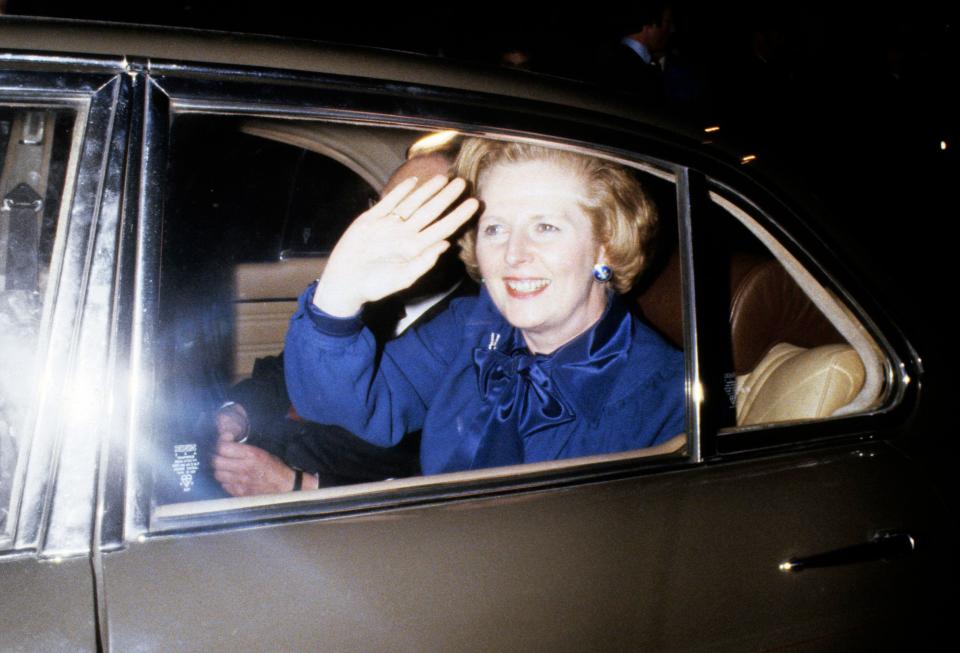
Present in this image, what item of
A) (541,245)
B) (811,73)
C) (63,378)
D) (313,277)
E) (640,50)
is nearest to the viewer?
(63,378)

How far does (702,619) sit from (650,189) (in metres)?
1.01

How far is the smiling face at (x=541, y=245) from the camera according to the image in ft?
6.11

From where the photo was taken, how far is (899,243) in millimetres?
1622

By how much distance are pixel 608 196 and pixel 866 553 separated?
3.14ft

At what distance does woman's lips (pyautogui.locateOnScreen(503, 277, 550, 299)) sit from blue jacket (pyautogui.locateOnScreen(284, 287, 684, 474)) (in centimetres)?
16

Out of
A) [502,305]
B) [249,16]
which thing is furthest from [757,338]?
[249,16]

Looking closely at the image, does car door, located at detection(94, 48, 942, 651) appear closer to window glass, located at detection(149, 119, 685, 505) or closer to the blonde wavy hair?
window glass, located at detection(149, 119, 685, 505)

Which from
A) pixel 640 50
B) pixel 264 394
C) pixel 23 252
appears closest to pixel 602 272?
pixel 264 394

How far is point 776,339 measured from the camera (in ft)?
6.52

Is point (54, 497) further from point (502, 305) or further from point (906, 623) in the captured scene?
point (906, 623)

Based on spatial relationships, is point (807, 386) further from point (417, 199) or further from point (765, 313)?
point (417, 199)

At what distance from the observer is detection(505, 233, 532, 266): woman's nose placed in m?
1.89

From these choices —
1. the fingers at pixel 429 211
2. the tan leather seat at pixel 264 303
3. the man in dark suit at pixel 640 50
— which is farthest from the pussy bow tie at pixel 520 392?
the man in dark suit at pixel 640 50

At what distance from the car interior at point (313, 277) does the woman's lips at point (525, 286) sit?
34 centimetres
